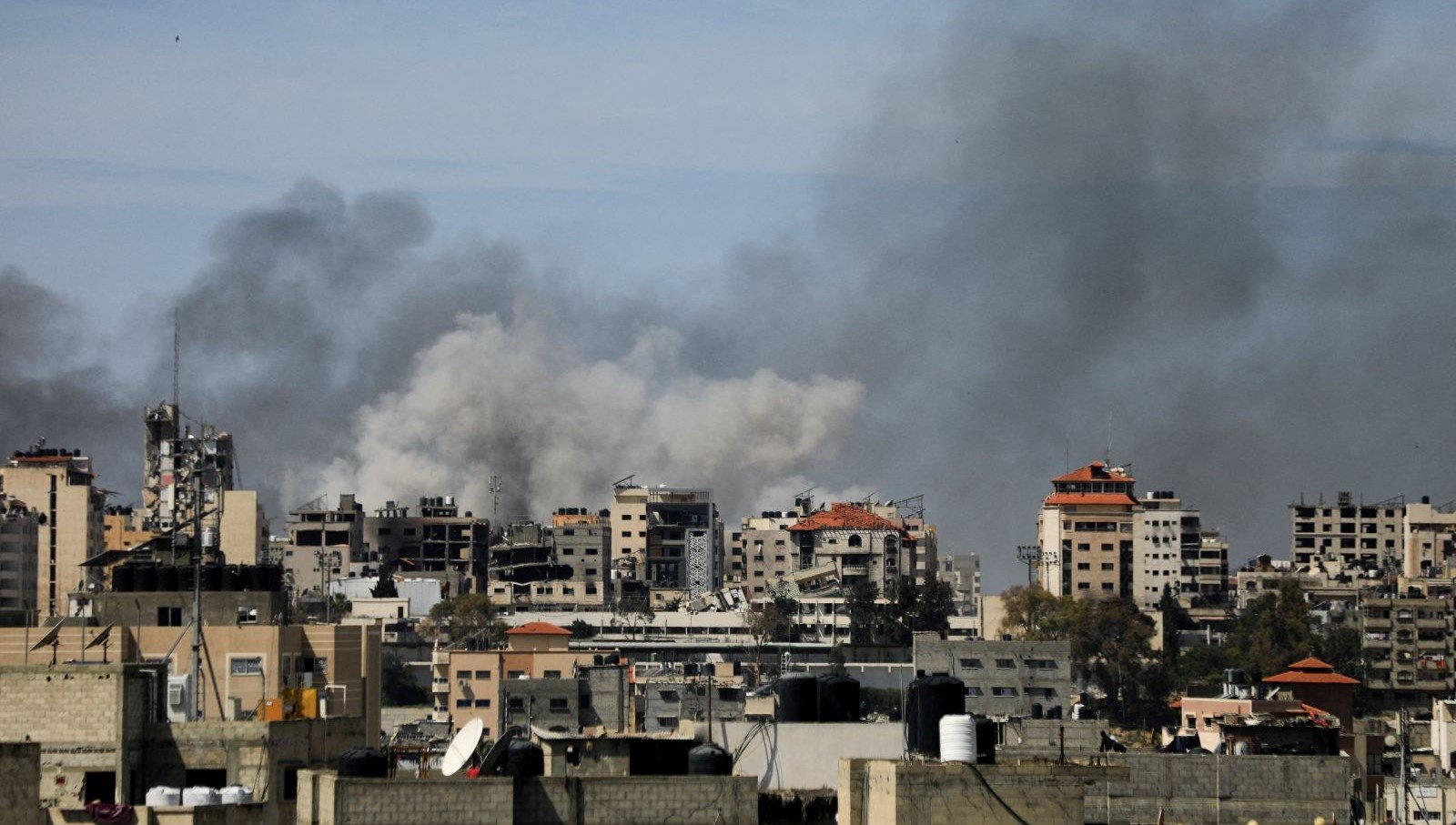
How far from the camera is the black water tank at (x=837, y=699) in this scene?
39.0 meters

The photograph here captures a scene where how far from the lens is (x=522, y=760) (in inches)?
1154

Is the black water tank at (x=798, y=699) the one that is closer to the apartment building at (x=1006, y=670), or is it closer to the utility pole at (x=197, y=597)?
the utility pole at (x=197, y=597)

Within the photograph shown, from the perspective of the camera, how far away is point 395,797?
28.3 m

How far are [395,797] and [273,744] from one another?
29.0ft

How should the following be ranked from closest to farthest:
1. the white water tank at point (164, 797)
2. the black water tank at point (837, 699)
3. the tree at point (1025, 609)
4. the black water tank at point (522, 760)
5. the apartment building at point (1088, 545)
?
the black water tank at point (522, 760) → the white water tank at point (164, 797) → the black water tank at point (837, 699) → the tree at point (1025, 609) → the apartment building at point (1088, 545)

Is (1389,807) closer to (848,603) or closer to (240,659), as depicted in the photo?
(240,659)

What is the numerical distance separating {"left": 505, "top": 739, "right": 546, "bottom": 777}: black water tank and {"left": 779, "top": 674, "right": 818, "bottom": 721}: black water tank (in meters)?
9.43

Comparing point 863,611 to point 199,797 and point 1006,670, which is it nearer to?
point 1006,670

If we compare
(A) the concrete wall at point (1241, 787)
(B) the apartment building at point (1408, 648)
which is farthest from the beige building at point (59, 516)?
(A) the concrete wall at point (1241, 787)

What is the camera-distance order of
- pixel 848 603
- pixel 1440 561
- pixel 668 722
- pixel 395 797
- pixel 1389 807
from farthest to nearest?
pixel 1440 561 → pixel 848 603 → pixel 668 722 → pixel 1389 807 → pixel 395 797

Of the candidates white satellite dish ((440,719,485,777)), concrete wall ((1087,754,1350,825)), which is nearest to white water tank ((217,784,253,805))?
white satellite dish ((440,719,485,777))

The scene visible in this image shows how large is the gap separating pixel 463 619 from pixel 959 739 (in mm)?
142292

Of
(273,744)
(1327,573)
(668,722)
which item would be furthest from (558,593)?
(273,744)

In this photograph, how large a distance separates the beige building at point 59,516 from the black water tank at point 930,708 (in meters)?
158
